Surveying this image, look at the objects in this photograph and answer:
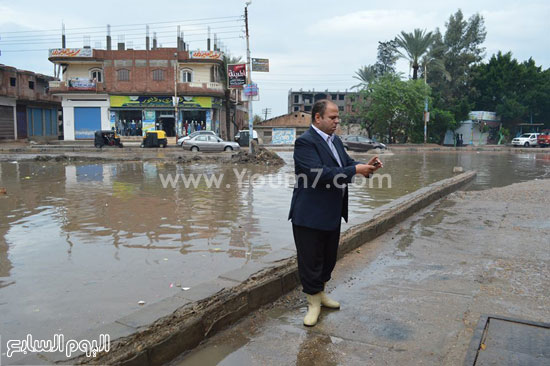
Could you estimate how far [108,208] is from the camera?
28.2 ft

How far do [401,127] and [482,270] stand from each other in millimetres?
42024

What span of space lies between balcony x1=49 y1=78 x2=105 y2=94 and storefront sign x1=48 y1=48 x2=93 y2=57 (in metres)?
2.24

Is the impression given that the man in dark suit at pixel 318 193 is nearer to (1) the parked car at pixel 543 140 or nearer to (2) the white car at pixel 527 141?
(2) the white car at pixel 527 141

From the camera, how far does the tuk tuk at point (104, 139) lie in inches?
1253

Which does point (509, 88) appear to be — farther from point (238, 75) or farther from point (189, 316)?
point (189, 316)

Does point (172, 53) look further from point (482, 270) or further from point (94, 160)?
point (482, 270)

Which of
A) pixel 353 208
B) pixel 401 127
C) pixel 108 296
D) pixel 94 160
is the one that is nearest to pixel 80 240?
pixel 108 296

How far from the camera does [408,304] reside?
13.3 ft

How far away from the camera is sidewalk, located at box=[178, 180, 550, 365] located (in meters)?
3.20

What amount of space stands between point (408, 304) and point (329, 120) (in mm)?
1769

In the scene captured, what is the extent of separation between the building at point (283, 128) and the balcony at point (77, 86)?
17.0m

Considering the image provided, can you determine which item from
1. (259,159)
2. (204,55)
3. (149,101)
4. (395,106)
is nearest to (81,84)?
(149,101)

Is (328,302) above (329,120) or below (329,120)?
below

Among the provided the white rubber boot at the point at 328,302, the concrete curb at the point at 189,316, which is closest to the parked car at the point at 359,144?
the concrete curb at the point at 189,316
